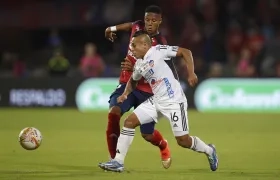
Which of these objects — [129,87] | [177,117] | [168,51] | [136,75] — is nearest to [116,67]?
[129,87]

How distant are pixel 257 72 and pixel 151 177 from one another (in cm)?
1367

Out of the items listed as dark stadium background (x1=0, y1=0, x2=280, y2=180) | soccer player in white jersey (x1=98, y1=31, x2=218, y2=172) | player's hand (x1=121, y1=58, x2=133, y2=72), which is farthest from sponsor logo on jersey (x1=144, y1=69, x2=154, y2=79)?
dark stadium background (x1=0, y1=0, x2=280, y2=180)

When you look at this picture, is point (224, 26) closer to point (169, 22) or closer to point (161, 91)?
point (169, 22)

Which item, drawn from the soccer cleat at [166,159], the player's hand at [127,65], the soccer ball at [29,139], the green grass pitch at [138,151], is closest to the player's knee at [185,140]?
the green grass pitch at [138,151]

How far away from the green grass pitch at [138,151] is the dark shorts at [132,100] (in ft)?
1.77

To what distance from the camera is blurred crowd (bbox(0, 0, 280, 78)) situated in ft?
75.2

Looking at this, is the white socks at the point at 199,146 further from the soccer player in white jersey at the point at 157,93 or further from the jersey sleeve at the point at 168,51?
the jersey sleeve at the point at 168,51

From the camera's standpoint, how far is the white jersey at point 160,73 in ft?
31.6

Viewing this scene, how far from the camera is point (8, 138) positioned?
1482 centimetres

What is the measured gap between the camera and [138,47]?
9609 mm

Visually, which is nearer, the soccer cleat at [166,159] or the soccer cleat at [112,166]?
the soccer cleat at [112,166]

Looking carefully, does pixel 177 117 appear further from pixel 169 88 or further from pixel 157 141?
pixel 157 141

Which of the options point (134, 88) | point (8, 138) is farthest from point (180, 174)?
point (8, 138)

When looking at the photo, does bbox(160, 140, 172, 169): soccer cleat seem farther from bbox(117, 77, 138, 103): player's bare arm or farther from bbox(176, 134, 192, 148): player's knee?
bbox(117, 77, 138, 103): player's bare arm
